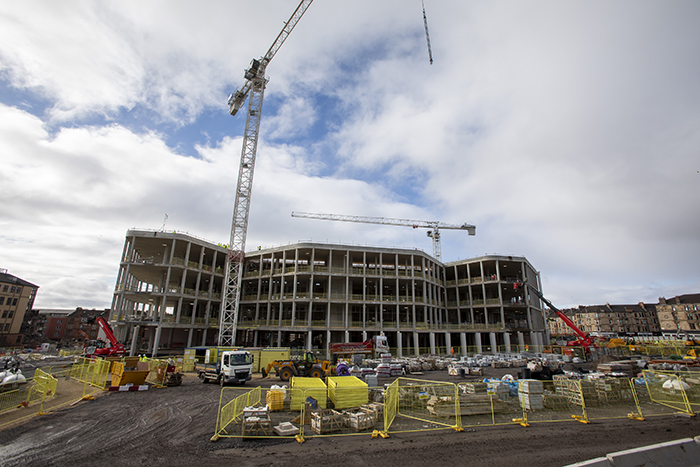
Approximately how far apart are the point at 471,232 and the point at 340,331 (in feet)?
207

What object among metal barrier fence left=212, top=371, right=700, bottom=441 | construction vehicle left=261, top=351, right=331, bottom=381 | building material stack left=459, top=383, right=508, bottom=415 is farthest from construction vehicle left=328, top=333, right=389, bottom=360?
building material stack left=459, top=383, right=508, bottom=415

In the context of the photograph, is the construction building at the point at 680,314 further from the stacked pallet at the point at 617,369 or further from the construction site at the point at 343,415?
the stacked pallet at the point at 617,369

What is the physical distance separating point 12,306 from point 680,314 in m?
177

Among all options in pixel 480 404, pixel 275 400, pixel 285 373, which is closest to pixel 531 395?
pixel 480 404

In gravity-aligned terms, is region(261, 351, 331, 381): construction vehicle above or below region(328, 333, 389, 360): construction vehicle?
below

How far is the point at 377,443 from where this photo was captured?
33.8 feet

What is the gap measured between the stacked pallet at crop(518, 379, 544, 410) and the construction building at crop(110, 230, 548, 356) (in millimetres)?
29594

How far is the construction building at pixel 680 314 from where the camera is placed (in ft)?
325

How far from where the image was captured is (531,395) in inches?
557

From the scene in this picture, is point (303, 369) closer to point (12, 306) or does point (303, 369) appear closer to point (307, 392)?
point (307, 392)

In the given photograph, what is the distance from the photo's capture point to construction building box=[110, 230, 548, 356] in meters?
44.0

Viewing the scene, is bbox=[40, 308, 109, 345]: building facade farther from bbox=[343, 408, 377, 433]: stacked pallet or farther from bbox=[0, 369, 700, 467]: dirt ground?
bbox=[343, 408, 377, 433]: stacked pallet

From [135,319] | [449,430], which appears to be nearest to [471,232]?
[135,319]

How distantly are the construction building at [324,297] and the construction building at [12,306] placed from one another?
37650 millimetres
